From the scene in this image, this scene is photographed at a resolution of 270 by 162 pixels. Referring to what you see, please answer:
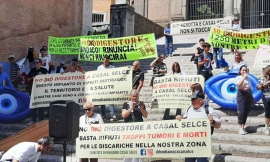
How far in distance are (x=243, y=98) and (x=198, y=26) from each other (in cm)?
930

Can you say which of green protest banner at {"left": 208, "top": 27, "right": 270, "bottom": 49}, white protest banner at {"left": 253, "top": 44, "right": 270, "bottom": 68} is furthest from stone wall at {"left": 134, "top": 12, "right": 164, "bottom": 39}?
white protest banner at {"left": 253, "top": 44, "right": 270, "bottom": 68}

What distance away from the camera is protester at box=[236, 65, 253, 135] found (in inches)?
335

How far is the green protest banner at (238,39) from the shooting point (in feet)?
41.1

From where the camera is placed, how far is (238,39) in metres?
12.8

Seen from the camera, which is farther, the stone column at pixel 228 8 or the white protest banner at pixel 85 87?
the stone column at pixel 228 8

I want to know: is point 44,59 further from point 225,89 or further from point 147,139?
point 147,139

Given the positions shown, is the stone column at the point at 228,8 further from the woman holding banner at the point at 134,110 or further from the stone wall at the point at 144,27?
the woman holding banner at the point at 134,110

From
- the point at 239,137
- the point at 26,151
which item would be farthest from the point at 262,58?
the point at 26,151

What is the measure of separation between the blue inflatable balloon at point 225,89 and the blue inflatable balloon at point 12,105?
5.09 meters

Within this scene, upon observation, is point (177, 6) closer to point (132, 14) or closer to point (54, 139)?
point (132, 14)

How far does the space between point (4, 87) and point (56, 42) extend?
4.05 meters

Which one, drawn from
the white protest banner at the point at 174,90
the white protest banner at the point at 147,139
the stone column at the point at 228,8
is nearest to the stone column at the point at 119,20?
the stone column at the point at 228,8

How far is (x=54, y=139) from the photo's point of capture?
719cm

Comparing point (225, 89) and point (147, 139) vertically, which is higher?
point (225, 89)
